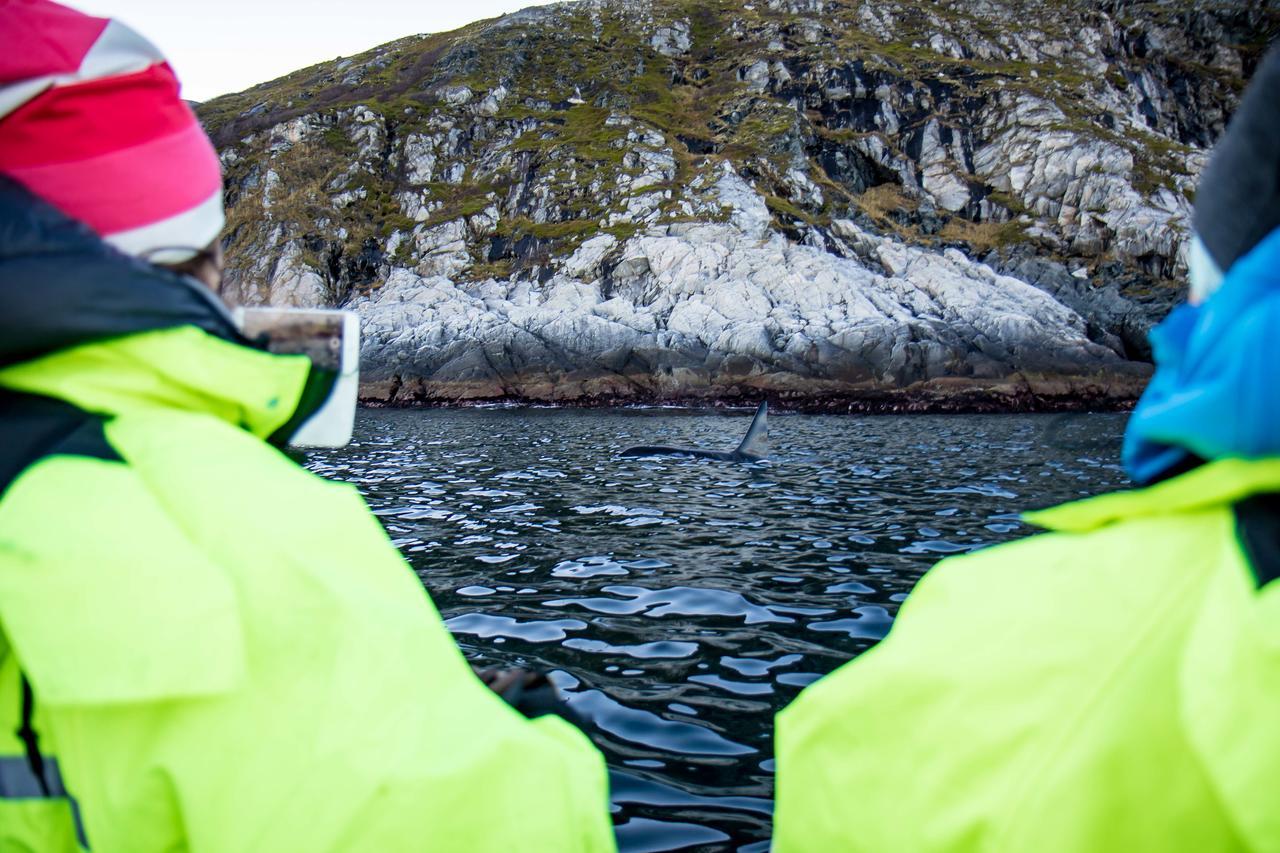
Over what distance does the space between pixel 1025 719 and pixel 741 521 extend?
1012 centimetres

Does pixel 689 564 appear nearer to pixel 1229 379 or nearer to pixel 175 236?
pixel 175 236

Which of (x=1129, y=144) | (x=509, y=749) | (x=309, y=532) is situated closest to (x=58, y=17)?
(x=309, y=532)

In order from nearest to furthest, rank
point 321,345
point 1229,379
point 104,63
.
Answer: point 1229,379
point 104,63
point 321,345

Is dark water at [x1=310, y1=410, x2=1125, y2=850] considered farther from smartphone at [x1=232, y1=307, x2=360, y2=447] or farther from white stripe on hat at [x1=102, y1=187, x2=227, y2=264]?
white stripe on hat at [x1=102, y1=187, x2=227, y2=264]

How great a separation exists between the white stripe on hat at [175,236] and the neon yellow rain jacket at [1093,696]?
149cm

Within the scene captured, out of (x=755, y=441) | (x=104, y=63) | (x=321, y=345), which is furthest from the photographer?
(x=755, y=441)

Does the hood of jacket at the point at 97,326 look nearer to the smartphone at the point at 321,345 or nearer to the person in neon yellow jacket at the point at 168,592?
the person in neon yellow jacket at the point at 168,592

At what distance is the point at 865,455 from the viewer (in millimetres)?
19094

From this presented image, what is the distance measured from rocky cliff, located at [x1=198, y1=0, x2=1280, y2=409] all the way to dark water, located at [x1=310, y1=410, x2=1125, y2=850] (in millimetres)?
19733

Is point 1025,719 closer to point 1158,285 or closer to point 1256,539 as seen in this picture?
point 1256,539

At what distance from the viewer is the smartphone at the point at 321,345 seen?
1.69 m

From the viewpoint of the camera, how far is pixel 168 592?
106cm

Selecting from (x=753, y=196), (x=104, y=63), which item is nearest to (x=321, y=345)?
(x=104, y=63)

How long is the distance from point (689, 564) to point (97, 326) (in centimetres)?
788
